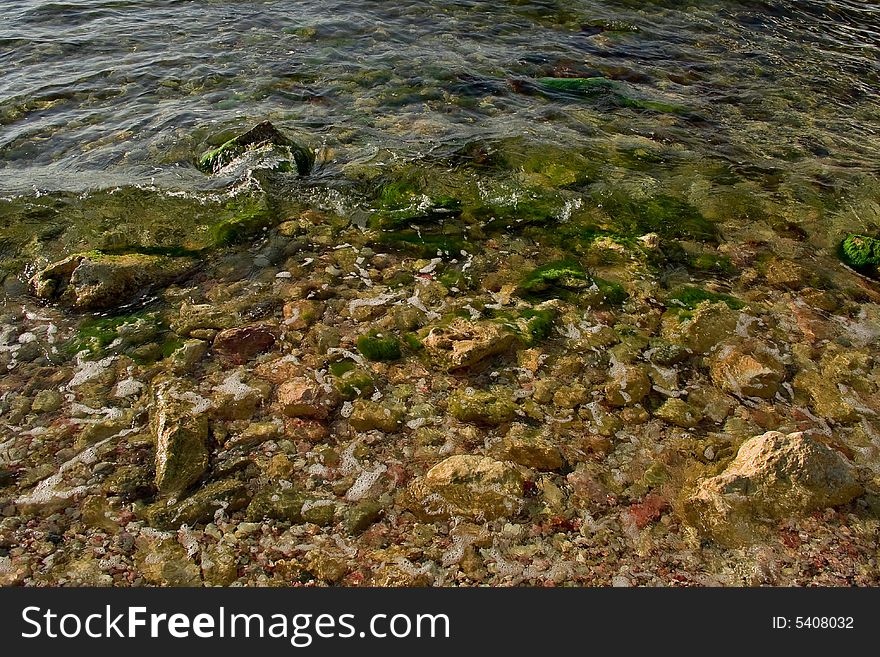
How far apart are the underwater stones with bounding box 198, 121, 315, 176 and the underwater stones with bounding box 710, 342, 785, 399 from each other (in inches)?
187

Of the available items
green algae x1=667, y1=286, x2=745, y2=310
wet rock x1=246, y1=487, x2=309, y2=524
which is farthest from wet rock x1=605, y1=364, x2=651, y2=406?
wet rock x1=246, y1=487, x2=309, y2=524

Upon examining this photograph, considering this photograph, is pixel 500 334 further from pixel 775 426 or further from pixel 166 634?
pixel 166 634

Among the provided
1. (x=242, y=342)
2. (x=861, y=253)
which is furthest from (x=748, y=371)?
(x=242, y=342)

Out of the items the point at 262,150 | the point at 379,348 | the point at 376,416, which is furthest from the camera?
the point at 262,150

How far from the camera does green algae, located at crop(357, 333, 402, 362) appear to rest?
179 inches

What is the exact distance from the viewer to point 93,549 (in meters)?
3.27

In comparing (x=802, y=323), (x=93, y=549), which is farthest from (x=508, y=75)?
(x=93, y=549)

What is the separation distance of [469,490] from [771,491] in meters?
1.76

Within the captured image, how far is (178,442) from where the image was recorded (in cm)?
371

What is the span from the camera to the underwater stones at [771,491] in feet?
11.4

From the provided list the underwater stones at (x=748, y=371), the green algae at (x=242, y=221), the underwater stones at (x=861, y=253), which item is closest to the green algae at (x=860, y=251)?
the underwater stones at (x=861, y=253)

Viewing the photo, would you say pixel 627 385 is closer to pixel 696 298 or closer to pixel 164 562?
pixel 696 298

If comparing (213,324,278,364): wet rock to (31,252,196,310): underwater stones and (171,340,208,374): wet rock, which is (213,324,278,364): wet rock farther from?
(31,252,196,310): underwater stones

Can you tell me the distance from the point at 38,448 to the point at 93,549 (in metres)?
0.94
